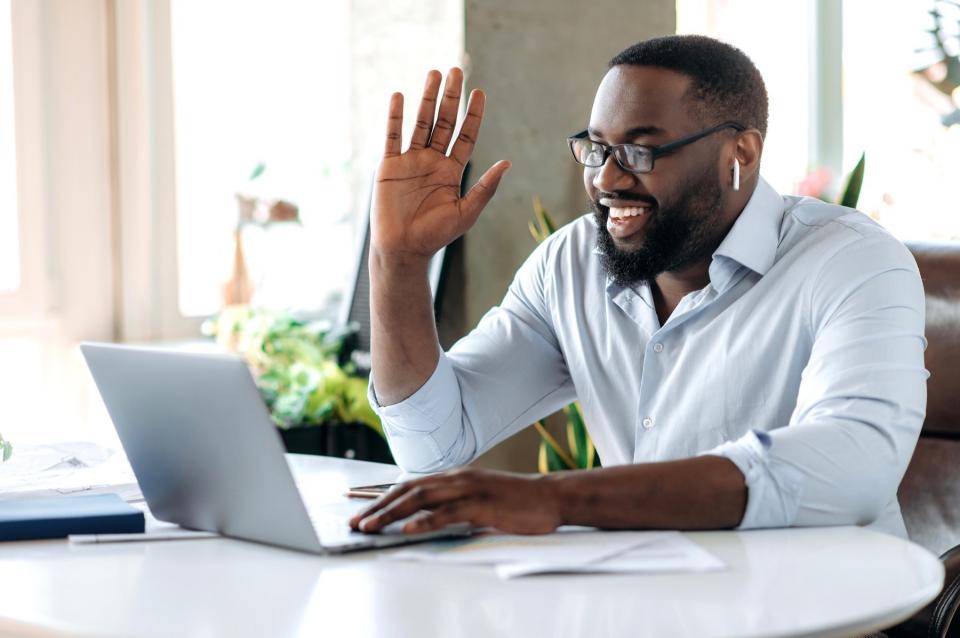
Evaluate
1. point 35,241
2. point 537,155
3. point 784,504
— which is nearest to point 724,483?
point 784,504

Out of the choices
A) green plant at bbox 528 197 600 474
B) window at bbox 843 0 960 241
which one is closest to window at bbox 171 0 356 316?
green plant at bbox 528 197 600 474

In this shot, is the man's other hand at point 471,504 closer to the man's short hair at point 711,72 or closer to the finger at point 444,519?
the finger at point 444,519

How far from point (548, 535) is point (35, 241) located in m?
2.61

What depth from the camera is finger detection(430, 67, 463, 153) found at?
167 cm

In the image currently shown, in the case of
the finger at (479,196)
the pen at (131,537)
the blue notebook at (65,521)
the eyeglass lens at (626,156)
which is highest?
the eyeglass lens at (626,156)

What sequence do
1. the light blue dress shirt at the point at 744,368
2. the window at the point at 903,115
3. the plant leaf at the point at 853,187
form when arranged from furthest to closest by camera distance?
the window at the point at 903,115 < the plant leaf at the point at 853,187 < the light blue dress shirt at the point at 744,368

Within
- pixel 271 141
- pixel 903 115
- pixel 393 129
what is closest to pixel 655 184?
pixel 393 129

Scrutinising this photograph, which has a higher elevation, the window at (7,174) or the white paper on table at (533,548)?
the window at (7,174)

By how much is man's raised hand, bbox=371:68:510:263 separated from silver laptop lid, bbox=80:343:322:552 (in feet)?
1.59

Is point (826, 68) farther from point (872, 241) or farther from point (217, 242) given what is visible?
point (872, 241)

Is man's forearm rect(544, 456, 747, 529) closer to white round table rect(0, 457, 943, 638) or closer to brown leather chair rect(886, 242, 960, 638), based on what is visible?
white round table rect(0, 457, 943, 638)

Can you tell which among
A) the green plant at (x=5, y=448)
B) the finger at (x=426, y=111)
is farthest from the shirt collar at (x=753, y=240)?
the green plant at (x=5, y=448)

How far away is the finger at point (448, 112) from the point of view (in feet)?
5.47

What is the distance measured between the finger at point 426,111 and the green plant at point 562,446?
1.37m
